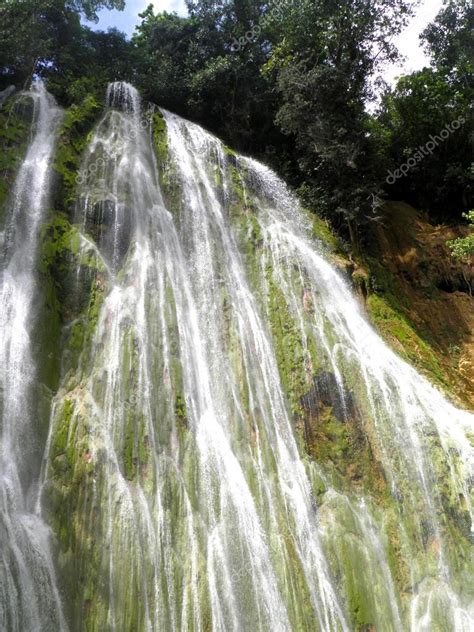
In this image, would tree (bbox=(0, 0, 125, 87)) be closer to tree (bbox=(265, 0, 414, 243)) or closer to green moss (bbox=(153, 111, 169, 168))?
green moss (bbox=(153, 111, 169, 168))

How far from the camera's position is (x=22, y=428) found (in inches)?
348

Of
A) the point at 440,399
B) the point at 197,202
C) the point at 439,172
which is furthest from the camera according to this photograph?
the point at 439,172

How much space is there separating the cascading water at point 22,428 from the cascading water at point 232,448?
3.1 inches

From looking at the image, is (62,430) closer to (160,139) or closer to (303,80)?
(160,139)

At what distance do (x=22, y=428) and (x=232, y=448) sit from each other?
3.49 m

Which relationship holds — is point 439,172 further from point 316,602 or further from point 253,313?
point 316,602

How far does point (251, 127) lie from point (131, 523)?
1584 cm

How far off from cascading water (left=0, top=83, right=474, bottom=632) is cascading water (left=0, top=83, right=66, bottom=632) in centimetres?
8

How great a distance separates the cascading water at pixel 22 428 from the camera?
24.1 feet

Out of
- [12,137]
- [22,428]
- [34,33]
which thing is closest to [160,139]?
[12,137]

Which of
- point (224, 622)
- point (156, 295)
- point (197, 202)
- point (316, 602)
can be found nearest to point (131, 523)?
point (224, 622)

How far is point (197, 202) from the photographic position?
1330 cm

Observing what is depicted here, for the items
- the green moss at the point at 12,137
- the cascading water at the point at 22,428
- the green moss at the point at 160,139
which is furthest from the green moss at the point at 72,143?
the green moss at the point at 160,139

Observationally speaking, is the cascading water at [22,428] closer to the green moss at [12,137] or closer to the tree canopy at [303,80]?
the green moss at [12,137]
